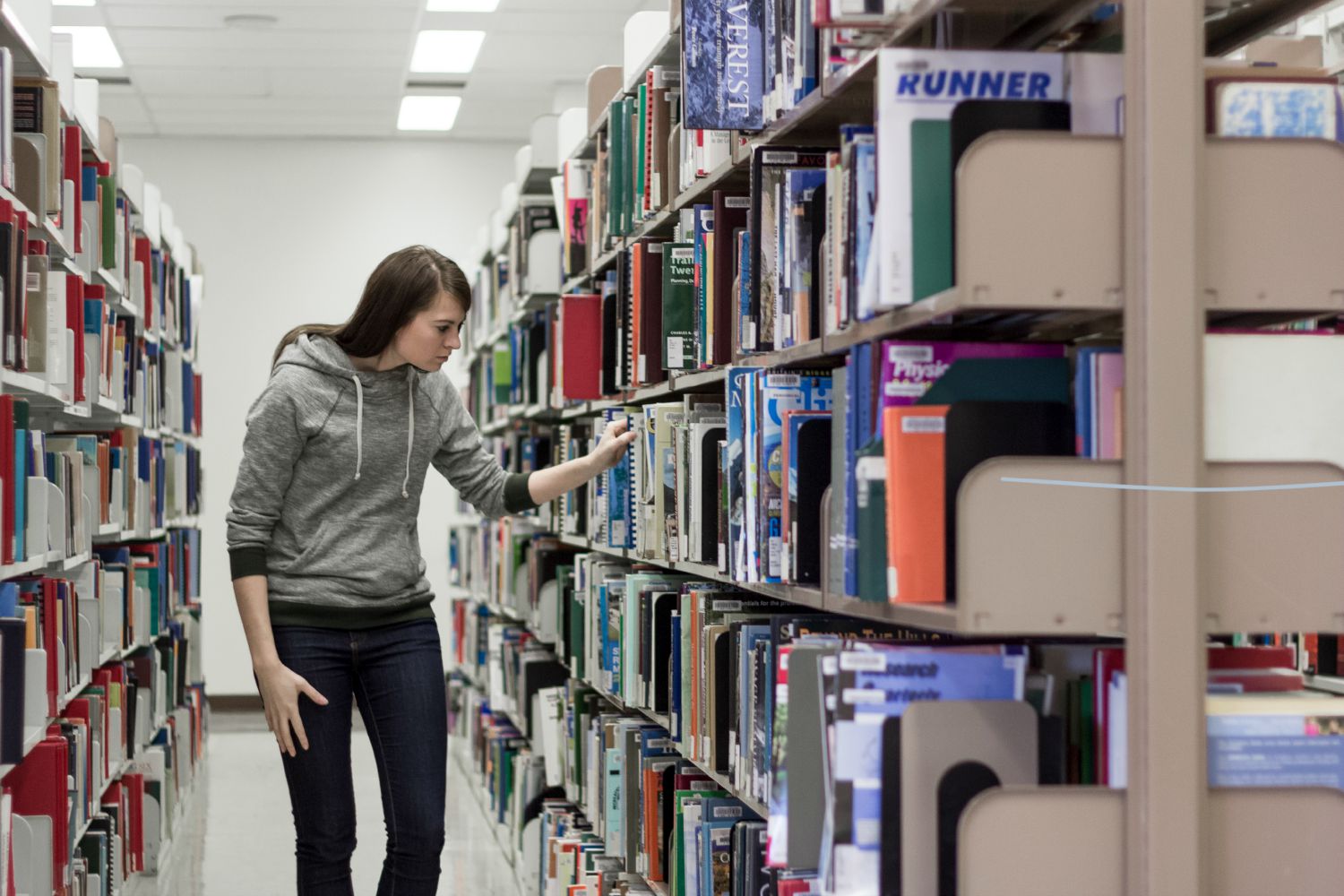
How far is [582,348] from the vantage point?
386 centimetres

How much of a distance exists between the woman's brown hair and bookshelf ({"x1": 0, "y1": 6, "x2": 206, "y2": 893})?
1.90 ft

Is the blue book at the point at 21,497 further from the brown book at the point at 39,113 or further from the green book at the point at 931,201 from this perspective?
the green book at the point at 931,201

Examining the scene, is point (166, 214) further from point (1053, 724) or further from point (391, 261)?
point (1053, 724)

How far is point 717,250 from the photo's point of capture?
8.52 ft

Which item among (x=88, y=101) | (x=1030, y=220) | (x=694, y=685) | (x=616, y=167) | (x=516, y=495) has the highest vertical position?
(x=88, y=101)

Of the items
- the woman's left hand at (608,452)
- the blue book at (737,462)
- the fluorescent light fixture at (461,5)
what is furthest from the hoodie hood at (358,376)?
the fluorescent light fixture at (461,5)

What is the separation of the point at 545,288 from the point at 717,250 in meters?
2.27

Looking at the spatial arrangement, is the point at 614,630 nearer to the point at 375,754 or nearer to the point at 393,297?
the point at 375,754

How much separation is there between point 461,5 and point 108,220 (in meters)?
2.81

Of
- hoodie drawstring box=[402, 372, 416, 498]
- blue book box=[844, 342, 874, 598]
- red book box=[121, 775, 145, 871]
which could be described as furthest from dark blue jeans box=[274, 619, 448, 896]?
red book box=[121, 775, 145, 871]

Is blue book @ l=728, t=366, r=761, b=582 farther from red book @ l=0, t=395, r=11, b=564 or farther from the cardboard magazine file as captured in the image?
red book @ l=0, t=395, r=11, b=564

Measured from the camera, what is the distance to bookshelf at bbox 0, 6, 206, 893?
110 inches

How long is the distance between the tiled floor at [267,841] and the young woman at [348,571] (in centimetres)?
212

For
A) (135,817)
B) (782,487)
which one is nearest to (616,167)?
(782,487)
